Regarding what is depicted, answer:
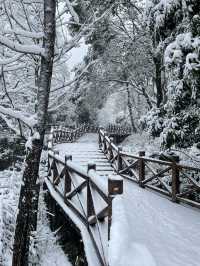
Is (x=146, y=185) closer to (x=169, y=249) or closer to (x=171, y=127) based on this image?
(x=171, y=127)

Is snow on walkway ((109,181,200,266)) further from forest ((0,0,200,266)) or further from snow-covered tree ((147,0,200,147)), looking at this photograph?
snow-covered tree ((147,0,200,147))

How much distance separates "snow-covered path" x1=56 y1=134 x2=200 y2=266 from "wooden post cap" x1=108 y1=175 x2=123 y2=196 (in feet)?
0.35

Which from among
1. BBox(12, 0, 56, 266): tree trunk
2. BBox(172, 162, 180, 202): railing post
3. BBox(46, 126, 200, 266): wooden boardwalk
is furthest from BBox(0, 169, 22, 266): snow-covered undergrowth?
BBox(172, 162, 180, 202): railing post

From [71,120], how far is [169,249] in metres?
34.3

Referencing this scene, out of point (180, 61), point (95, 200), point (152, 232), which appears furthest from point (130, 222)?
point (180, 61)

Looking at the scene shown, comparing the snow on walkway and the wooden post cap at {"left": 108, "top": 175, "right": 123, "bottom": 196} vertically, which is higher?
the wooden post cap at {"left": 108, "top": 175, "right": 123, "bottom": 196}

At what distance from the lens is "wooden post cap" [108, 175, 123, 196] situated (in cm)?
425

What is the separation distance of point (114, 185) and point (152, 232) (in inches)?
80.1

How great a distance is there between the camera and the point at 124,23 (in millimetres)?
21750

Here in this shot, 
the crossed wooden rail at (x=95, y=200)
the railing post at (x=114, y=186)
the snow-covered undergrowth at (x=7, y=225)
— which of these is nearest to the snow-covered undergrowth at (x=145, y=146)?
the crossed wooden rail at (x=95, y=200)

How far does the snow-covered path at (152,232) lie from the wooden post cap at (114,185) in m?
0.11

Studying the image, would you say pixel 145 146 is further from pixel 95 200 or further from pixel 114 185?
pixel 114 185

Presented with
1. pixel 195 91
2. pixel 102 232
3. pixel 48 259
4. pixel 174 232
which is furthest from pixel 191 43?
pixel 48 259

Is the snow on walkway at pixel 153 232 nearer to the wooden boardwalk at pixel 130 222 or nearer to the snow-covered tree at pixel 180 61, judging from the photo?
Answer: the wooden boardwalk at pixel 130 222
